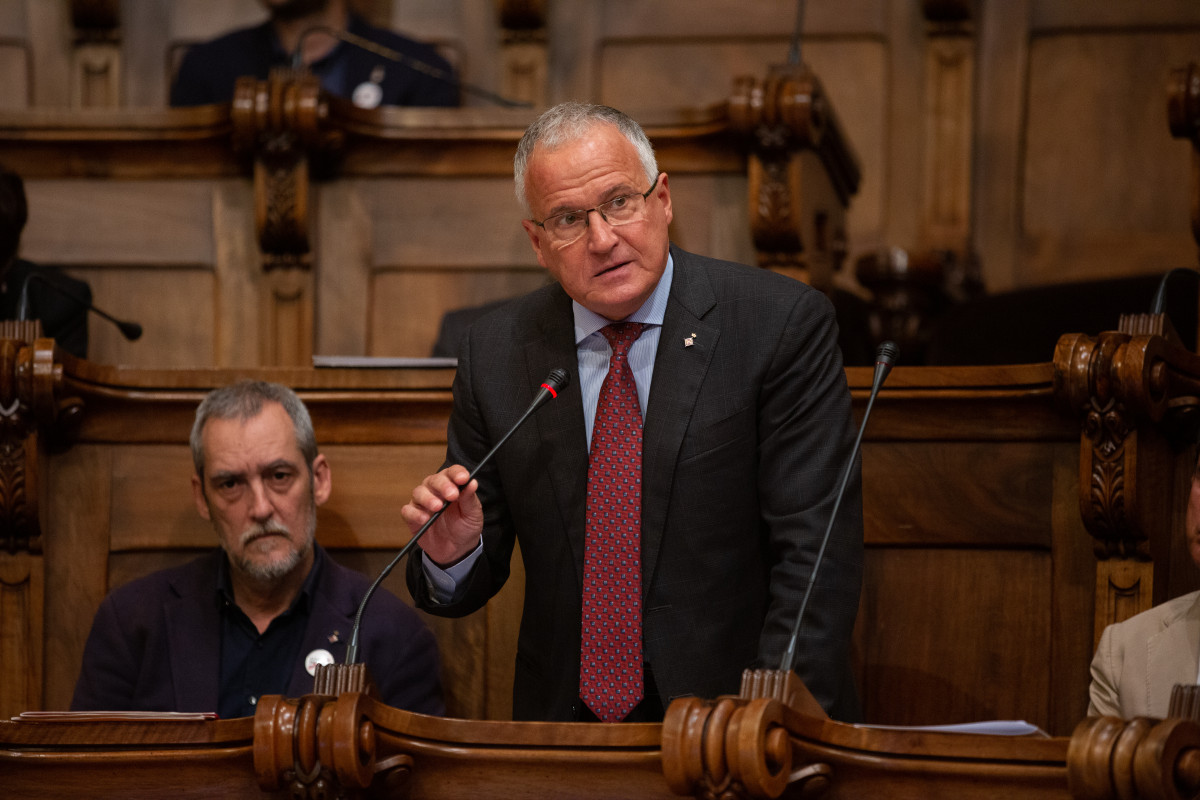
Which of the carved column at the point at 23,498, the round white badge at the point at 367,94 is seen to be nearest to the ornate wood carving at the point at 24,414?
the carved column at the point at 23,498

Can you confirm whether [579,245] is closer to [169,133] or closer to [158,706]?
[158,706]

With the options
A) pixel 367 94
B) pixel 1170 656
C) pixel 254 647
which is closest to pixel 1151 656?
pixel 1170 656

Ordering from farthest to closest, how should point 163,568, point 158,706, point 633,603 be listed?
point 163,568, point 158,706, point 633,603

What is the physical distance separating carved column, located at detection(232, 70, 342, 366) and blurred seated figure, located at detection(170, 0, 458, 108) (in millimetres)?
568

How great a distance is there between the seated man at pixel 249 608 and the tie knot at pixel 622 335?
1.97 feet

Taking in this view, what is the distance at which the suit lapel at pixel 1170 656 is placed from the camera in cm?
166

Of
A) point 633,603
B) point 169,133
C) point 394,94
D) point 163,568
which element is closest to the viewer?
point 633,603

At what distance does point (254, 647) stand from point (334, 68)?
1768mm

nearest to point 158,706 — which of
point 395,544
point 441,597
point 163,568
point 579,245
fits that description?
point 163,568

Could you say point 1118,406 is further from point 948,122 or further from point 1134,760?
point 948,122

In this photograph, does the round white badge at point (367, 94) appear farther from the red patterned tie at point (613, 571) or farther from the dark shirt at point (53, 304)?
the red patterned tie at point (613, 571)

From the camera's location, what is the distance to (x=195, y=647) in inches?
83.5

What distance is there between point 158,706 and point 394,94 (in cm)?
176

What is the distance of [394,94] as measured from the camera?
11.2 ft
